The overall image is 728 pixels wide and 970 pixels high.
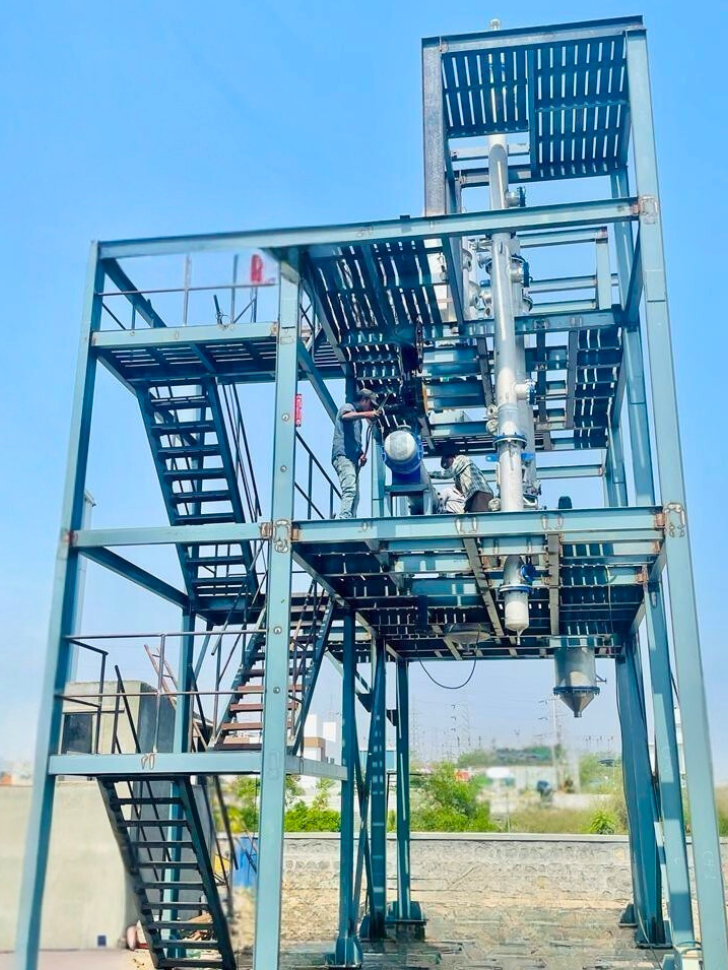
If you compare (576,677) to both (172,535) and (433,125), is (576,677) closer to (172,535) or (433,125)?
(172,535)

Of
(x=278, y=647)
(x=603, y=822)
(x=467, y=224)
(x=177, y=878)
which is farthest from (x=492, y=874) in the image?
(x=467, y=224)

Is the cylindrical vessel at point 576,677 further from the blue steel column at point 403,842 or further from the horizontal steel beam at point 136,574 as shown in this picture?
the horizontal steel beam at point 136,574

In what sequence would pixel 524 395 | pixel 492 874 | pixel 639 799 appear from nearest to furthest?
1. pixel 524 395
2. pixel 639 799
3. pixel 492 874

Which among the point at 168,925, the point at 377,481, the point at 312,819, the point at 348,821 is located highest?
the point at 377,481

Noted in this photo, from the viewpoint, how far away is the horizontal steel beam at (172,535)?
31.7 ft

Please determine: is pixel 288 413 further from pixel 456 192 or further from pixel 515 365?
pixel 456 192

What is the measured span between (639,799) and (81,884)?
843 cm

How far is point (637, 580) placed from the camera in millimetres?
10828

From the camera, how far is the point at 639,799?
13305 millimetres

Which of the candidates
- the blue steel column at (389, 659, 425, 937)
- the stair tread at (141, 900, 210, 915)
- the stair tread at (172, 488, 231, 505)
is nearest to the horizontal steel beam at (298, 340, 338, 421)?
the stair tread at (172, 488, 231, 505)

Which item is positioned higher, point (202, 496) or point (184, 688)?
point (202, 496)

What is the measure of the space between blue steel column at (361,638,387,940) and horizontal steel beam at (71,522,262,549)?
18.9ft

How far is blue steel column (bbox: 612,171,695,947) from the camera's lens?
9.96m

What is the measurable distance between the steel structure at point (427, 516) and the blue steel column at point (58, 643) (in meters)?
→ 0.03
